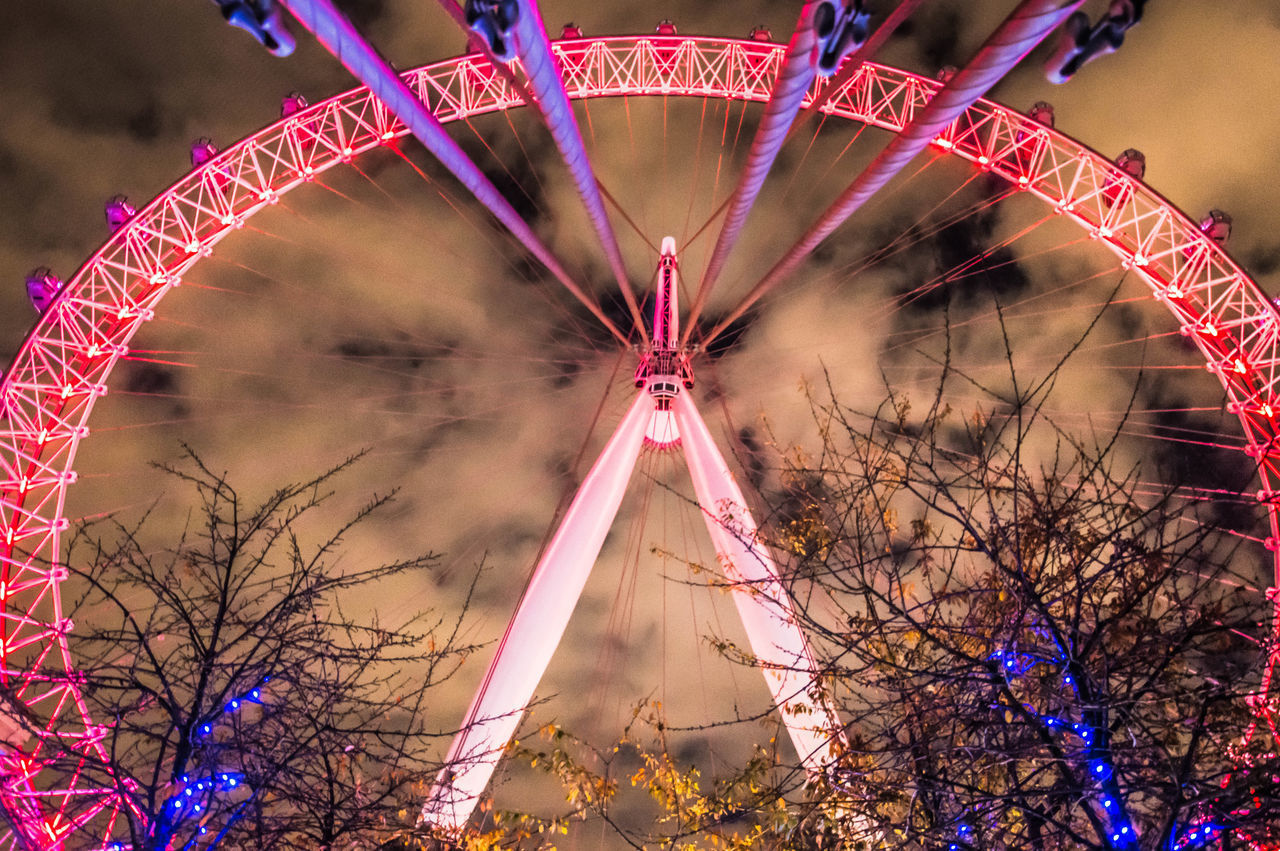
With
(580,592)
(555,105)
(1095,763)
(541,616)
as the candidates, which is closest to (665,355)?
(580,592)

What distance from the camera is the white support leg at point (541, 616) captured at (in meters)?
11.7

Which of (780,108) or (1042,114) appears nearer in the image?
(780,108)

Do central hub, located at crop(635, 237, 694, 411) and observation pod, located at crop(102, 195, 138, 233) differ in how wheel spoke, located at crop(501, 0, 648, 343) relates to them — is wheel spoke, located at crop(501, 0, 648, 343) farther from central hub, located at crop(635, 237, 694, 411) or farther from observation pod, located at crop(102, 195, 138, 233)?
observation pod, located at crop(102, 195, 138, 233)

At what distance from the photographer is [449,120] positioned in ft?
50.2

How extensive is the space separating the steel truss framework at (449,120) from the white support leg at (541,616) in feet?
20.9

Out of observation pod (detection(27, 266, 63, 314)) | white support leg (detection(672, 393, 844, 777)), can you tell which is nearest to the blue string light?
white support leg (detection(672, 393, 844, 777))

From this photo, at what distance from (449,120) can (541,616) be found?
8.61 meters

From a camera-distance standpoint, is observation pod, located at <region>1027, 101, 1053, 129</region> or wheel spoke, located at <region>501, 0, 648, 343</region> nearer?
wheel spoke, located at <region>501, 0, 648, 343</region>

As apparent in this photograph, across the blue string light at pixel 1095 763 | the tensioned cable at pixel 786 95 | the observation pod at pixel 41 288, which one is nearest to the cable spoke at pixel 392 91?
the tensioned cable at pixel 786 95

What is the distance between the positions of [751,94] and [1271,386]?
31.5ft

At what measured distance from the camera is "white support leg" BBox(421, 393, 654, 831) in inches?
459

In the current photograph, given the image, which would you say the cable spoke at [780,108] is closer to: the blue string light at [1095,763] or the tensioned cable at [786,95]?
the tensioned cable at [786,95]

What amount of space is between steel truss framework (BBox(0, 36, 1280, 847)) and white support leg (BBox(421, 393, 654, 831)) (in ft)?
20.9

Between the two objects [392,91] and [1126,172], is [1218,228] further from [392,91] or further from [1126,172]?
[392,91]
